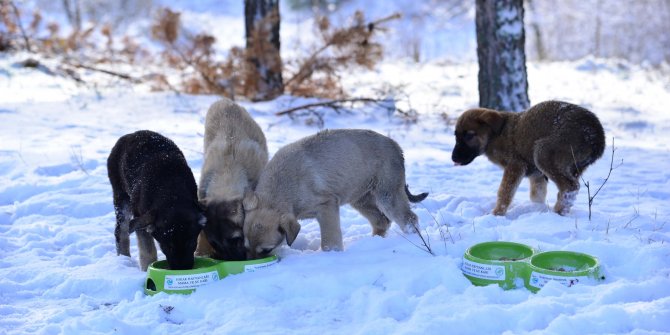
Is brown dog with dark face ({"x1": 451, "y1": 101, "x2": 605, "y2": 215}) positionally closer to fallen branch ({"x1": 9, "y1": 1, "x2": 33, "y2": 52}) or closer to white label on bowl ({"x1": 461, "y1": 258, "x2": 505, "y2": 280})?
white label on bowl ({"x1": 461, "y1": 258, "x2": 505, "y2": 280})

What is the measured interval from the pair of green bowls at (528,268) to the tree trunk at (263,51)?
7.12 m

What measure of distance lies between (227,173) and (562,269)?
2.77m

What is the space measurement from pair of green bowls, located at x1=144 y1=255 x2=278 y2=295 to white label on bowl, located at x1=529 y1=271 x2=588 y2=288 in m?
1.82

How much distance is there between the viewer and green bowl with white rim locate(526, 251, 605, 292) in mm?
4320

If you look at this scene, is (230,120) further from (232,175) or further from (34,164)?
(34,164)

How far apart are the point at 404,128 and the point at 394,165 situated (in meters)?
4.63

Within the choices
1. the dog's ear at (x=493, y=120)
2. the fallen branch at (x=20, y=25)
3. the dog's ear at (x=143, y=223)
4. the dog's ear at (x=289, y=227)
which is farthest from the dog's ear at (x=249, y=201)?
the fallen branch at (x=20, y=25)

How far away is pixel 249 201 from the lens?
→ 527cm

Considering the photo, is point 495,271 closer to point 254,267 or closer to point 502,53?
point 254,267

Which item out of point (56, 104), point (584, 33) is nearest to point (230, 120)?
point (56, 104)

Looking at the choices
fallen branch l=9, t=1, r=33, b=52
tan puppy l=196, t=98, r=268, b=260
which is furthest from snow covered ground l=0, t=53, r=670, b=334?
fallen branch l=9, t=1, r=33, b=52

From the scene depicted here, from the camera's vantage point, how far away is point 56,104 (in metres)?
11.2

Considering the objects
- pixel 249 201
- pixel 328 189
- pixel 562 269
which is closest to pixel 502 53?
pixel 328 189

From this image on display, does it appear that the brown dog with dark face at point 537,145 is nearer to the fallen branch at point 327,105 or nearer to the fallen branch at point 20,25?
the fallen branch at point 327,105
